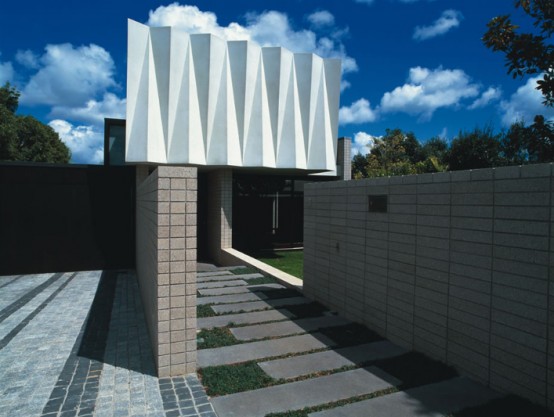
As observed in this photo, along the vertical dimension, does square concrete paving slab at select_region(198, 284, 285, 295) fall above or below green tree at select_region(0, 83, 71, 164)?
below

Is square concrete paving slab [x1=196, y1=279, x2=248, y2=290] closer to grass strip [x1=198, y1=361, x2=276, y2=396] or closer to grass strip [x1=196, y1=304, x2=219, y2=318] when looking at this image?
grass strip [x1=196, y1=304, x2=219, y2=318]

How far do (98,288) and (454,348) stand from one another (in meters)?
8.21

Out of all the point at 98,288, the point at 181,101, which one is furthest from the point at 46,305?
the point at 181,101

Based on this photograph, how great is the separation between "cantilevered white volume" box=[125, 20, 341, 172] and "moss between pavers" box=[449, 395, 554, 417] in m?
10.4

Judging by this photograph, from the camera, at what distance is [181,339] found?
4527 mm

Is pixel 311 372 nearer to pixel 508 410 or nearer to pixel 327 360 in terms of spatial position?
pixel 327 360

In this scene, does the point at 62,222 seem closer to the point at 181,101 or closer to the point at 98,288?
the point at 98,288

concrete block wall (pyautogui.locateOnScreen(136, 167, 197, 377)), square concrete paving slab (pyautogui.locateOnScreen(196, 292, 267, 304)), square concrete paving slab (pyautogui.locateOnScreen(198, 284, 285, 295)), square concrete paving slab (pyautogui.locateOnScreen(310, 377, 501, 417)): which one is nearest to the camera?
square concrete paving slab (pyautogui.locateOnScreen(310, 377, 501, 417))

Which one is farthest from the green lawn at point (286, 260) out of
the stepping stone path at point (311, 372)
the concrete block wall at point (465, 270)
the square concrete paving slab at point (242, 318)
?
the concrete block wall at point (465, 270)

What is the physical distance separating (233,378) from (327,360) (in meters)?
1.29

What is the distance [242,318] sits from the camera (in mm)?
6672

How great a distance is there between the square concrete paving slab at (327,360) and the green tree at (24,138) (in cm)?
2931

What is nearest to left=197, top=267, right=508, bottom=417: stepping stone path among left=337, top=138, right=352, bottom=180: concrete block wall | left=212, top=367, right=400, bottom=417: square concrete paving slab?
left=212, top=367, right=400, bottom=417: square concrete paving slab

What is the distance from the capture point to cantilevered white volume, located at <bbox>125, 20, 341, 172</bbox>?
11.4m
